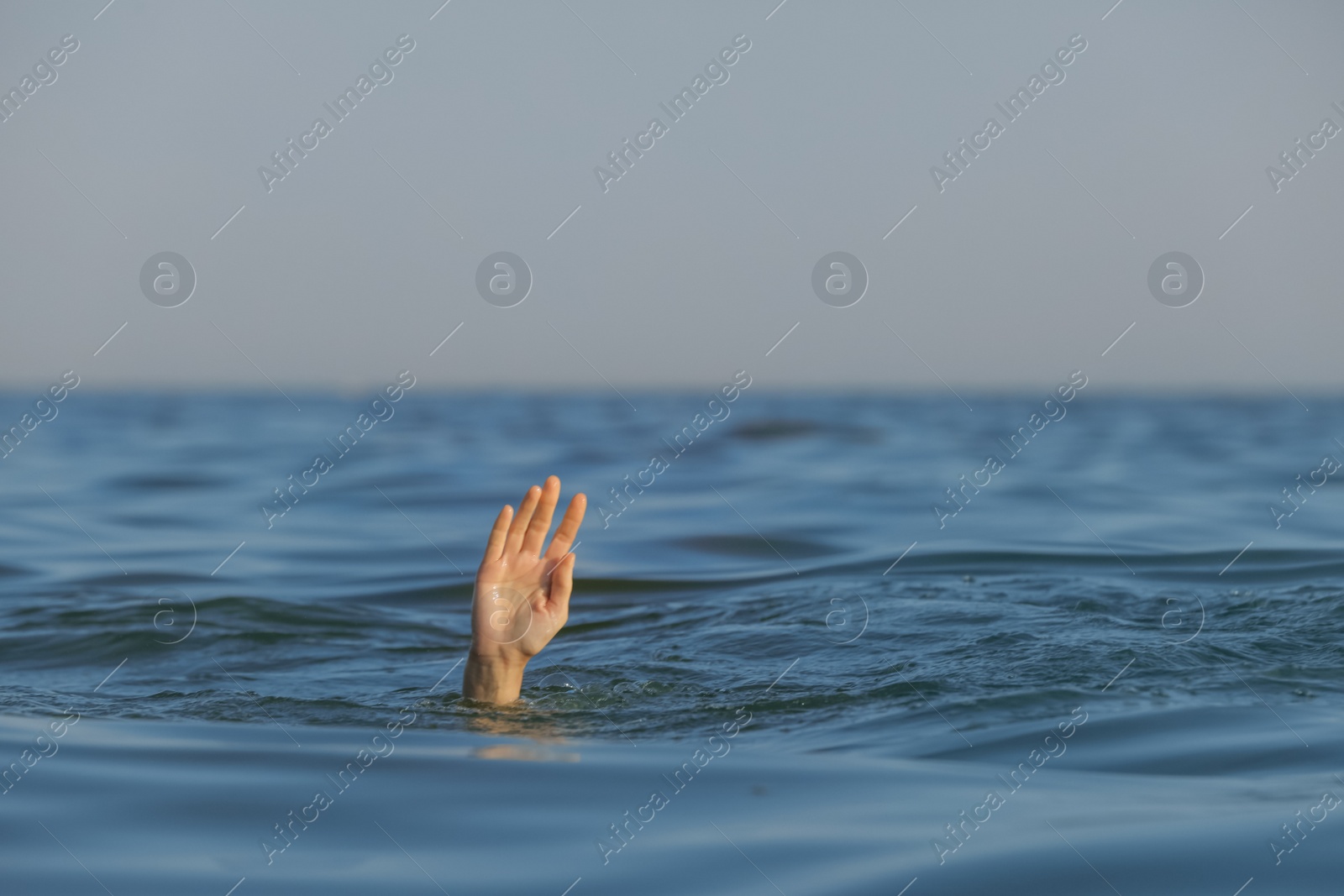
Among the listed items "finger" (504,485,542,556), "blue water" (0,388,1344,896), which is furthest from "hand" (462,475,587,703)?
"blue water" (0,388,1344,896)

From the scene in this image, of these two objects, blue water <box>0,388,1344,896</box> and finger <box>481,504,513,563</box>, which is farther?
finger <box>481,504,513,563</box>

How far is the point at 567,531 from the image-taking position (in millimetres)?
5160

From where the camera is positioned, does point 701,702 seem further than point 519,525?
Yes

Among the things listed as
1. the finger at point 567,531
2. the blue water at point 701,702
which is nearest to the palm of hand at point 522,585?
the finger at point 567,531

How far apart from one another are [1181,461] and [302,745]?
17.7 meters

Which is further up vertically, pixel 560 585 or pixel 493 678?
pixel 560 585

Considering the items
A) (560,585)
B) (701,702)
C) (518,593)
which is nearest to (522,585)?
(518,593)

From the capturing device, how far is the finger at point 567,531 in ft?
16.7

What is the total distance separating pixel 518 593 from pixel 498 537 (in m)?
0.27

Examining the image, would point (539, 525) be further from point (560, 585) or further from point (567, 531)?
point (560, 585)

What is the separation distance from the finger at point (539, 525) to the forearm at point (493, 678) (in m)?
0.47

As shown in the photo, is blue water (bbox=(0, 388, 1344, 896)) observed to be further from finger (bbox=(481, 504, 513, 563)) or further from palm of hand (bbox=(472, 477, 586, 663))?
finger (bbox=(481, 504, 513, 563))

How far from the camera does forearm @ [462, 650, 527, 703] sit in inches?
204

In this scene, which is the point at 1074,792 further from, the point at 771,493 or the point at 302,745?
the point at 771,493
